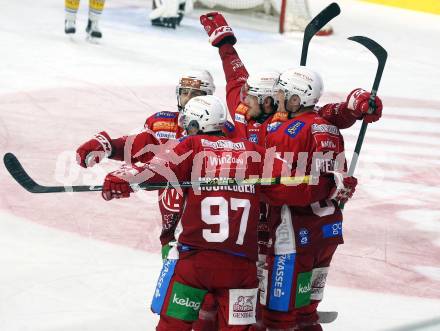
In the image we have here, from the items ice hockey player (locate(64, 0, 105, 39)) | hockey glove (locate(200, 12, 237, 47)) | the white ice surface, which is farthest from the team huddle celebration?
ice hockey player (locate(64, 0, 105, 39))

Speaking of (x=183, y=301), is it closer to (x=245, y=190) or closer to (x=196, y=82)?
(x=245, y=190)

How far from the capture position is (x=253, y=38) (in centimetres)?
1308

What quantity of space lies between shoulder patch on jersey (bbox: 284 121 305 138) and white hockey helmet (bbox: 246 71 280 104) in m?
0.29

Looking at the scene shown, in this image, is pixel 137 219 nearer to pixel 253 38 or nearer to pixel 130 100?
pixel 130 100

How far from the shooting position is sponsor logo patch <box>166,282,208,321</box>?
420 centimetres

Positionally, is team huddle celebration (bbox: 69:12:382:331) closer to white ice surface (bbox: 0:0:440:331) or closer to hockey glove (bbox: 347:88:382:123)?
hockey glove (bbox: 347:88:382:123)

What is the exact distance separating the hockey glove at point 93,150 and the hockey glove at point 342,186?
45.0 inches

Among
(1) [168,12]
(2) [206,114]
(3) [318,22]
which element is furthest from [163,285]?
(1) [168,12]

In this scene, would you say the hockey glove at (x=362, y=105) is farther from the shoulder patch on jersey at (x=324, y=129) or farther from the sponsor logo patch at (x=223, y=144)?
the sponsor logo patch at (x=223, y=144)

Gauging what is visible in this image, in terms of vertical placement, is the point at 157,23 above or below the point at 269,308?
below

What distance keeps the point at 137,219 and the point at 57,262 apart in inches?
38.2

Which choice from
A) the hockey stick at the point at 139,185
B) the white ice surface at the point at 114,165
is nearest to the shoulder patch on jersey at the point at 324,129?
the hockey stick at the point at 139,185

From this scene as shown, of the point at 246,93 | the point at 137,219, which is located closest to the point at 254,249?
the point at 246,93

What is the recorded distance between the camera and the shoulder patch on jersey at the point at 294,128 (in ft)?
15.2
